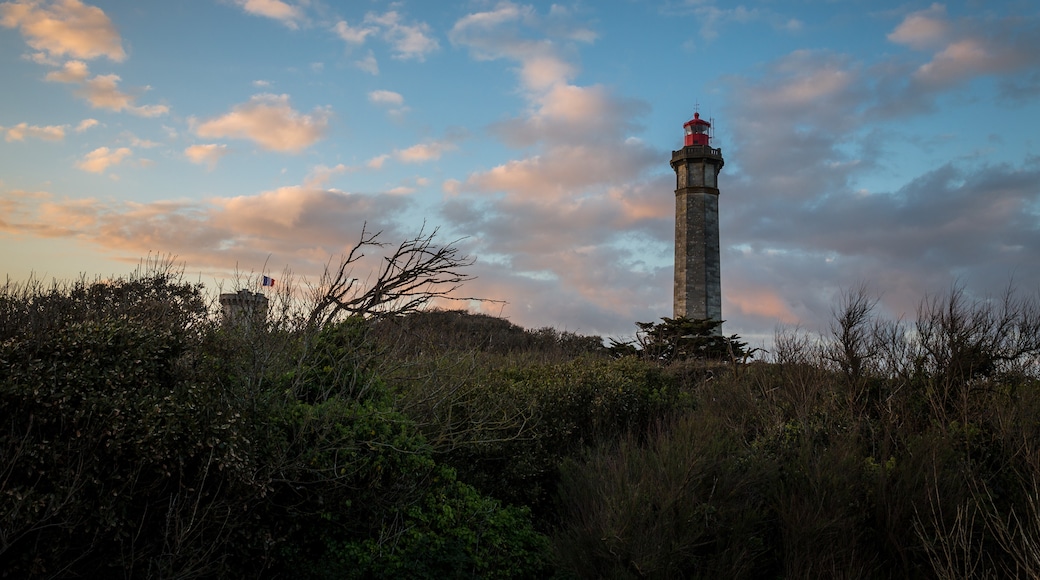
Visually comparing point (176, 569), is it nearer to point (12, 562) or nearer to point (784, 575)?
point (12, 562)

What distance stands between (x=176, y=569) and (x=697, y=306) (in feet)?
85.5

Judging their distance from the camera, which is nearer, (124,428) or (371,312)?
(124,428)

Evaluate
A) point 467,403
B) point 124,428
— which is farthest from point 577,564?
point 124,428

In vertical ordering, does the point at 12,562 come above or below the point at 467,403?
below

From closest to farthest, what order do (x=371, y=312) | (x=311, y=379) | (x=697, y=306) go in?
(x=311, y=379)
(x=371, y=312)
(x=697, y=306)

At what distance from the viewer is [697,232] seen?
31.6m

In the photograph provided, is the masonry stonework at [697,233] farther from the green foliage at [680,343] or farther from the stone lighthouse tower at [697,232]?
the green foliage at [680,343]

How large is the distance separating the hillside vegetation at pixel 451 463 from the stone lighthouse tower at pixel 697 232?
60.0ft

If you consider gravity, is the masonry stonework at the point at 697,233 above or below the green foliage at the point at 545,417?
above

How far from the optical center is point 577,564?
809 cm

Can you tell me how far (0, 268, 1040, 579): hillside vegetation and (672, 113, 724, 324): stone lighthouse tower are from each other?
1830cm

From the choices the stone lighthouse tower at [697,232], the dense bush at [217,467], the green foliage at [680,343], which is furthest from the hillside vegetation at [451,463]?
the stone lighthouse tower at [697,232]

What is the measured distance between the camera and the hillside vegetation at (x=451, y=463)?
22.1ft

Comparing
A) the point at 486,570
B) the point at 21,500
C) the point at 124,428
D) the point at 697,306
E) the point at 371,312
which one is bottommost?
the point at 486,570
